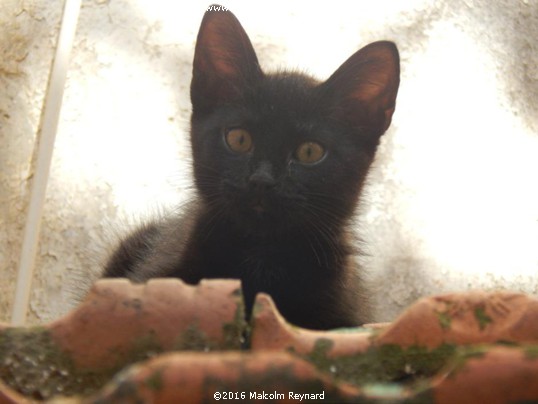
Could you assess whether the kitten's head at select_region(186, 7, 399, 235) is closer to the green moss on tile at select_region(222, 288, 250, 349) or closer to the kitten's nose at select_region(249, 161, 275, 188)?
Result: the kitten's nose at select_region(249, 161, 275, 188)

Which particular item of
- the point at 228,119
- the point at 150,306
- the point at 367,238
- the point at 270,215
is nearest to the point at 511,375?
the point at 150,306

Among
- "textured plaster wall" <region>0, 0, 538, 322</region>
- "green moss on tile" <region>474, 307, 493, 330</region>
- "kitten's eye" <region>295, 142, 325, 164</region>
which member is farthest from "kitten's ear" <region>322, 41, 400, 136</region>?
"green moss on tile" <region>474, 307, 493, 330</region>

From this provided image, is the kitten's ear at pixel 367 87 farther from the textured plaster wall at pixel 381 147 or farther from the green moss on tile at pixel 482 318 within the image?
the green moss on tile at pixel 482 318

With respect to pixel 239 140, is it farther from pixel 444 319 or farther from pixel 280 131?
pixel 444 319

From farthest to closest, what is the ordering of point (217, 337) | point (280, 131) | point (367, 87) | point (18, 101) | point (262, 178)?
point (18, 101), point (367, 87), point (280, 131), point (262, 178), point (217, 337)

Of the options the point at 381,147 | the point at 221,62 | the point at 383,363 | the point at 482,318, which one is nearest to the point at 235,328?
the point at 383,363

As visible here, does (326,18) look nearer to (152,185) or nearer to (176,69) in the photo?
(176,69)

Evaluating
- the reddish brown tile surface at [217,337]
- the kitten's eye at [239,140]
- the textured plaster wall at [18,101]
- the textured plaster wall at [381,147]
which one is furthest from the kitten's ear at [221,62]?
the reddish brown tile surface at [217,337]

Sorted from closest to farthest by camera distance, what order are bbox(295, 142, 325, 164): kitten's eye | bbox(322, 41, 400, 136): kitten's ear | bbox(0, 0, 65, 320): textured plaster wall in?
bbox(295, 142, 325, 164): kitten's eye → bbox(322, 41, 400, 136): kitten's ear → bbox(0, 0, 65, 320): textured plaster wall
